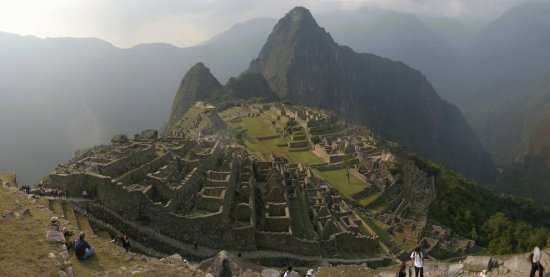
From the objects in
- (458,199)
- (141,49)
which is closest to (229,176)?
(458,199)

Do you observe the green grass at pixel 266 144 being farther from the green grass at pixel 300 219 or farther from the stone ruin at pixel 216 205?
the green grass at pixel 300 219

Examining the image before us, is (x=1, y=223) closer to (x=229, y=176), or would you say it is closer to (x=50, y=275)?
(x=50, y=275)

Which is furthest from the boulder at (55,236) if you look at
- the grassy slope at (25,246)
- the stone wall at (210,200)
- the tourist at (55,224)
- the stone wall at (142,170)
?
the stone wall at (210,200)

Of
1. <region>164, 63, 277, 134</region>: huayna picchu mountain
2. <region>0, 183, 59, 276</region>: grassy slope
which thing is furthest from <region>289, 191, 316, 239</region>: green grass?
<region>164, 63, 277, 134</region>: huayna picchu mountain

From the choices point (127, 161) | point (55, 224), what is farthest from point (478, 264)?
point (127, 161)

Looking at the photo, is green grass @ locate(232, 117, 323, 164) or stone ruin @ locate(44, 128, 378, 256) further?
green grass @ locate(232, 117, 323, 164)

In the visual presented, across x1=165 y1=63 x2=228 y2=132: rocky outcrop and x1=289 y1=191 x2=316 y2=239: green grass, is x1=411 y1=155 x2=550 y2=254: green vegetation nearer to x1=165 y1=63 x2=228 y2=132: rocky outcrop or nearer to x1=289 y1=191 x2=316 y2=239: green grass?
x1=289 y1=191 x2=316 y2=239: green grass

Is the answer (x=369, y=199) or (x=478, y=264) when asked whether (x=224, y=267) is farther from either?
(x=369, y=199)

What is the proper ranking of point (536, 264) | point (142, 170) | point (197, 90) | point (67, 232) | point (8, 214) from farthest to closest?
point (197, 90) → point (142, 170) → point (8, 214) → point (67, 232) → point (536, 264)
